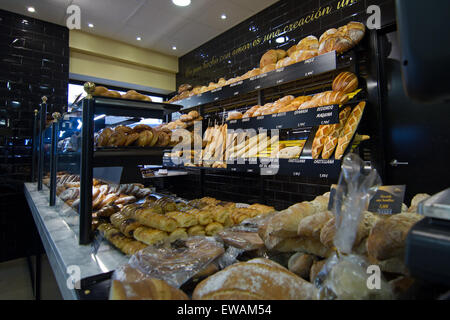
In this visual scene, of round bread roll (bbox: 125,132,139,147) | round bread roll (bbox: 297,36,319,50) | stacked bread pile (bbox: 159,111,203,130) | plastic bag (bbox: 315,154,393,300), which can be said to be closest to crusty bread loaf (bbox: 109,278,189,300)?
plastic bag (bbox: 315,154,393,300)

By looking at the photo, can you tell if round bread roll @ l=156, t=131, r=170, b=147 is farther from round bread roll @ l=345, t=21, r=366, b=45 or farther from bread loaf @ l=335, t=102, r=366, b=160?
round bread roll @ l=345, t=21, r=366, b=45

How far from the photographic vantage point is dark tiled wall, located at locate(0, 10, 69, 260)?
371 centimetres

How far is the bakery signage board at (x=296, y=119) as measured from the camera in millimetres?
2000

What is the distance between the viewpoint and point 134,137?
4.67 ft

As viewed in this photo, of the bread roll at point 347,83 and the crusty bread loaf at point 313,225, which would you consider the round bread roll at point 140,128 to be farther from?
the bread roll at point 347,83

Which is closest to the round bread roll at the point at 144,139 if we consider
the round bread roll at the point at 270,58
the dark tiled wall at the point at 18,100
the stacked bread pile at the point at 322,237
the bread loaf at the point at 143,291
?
the stacked bread pile at the point at 322,237

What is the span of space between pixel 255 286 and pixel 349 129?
1.87 metres

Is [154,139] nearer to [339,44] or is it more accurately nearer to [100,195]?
[100,195]

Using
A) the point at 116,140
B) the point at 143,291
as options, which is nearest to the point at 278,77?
the point at 116,140

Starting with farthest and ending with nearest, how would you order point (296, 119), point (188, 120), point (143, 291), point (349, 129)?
point (188, 120) < point (296, 119) < point (349, 129) < point (143, 291)

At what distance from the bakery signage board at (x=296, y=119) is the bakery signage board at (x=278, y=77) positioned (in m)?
0.45

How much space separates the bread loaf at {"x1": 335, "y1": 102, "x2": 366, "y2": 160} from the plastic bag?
1.46 m

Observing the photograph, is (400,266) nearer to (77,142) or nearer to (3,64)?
(77,142)

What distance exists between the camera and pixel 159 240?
97cm
